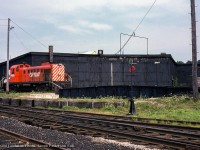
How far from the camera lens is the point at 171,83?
57531 millimetres

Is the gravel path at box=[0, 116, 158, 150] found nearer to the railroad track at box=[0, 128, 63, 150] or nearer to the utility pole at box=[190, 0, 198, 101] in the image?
the railroad track at box=[0, 128, 63, 150]

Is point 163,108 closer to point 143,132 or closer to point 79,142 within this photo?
point 143,132

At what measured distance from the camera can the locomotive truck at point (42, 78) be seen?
40312 millimetres

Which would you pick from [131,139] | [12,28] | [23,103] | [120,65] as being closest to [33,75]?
[12,28]

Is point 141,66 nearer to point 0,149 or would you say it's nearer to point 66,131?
point 66,131

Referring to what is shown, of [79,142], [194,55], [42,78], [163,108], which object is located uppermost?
[194,55]

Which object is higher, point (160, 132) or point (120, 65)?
point (120, 65)

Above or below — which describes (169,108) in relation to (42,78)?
below

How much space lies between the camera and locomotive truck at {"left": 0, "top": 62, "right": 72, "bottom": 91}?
40312mm

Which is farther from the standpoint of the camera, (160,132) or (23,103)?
(23,103)

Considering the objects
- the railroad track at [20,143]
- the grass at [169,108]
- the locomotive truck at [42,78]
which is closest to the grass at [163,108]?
the grass at [169,108]

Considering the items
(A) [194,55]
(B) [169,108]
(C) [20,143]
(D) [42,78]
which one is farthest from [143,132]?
(D) [42,78]

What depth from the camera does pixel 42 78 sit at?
41375 mm

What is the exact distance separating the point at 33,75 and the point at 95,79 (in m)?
13.2
